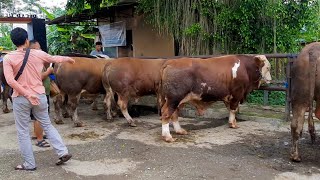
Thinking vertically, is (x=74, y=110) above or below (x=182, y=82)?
below

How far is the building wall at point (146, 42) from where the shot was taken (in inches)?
559

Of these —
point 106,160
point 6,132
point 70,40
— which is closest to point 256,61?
point 106,160

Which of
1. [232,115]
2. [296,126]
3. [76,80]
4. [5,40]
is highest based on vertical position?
[5,40]

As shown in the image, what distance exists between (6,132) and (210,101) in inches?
164

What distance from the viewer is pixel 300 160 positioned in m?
5.00

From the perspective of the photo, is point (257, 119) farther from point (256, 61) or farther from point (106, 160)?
point (106, 160)

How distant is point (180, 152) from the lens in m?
5.59

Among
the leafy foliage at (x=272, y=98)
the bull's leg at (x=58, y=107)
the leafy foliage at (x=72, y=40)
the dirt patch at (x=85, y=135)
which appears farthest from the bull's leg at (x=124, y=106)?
the leafy foliage at (x=72, y=40)

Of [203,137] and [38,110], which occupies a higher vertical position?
[38,110]

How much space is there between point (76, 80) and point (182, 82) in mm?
2572

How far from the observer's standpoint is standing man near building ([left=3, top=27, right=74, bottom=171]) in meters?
4.68

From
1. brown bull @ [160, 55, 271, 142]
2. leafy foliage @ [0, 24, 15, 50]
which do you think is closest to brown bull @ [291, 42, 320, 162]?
brown bull @ [160, 55, 271, 142]

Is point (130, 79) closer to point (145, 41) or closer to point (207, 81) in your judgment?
point (207, 81)

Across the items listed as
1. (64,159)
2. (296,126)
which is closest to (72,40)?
(64,159)
